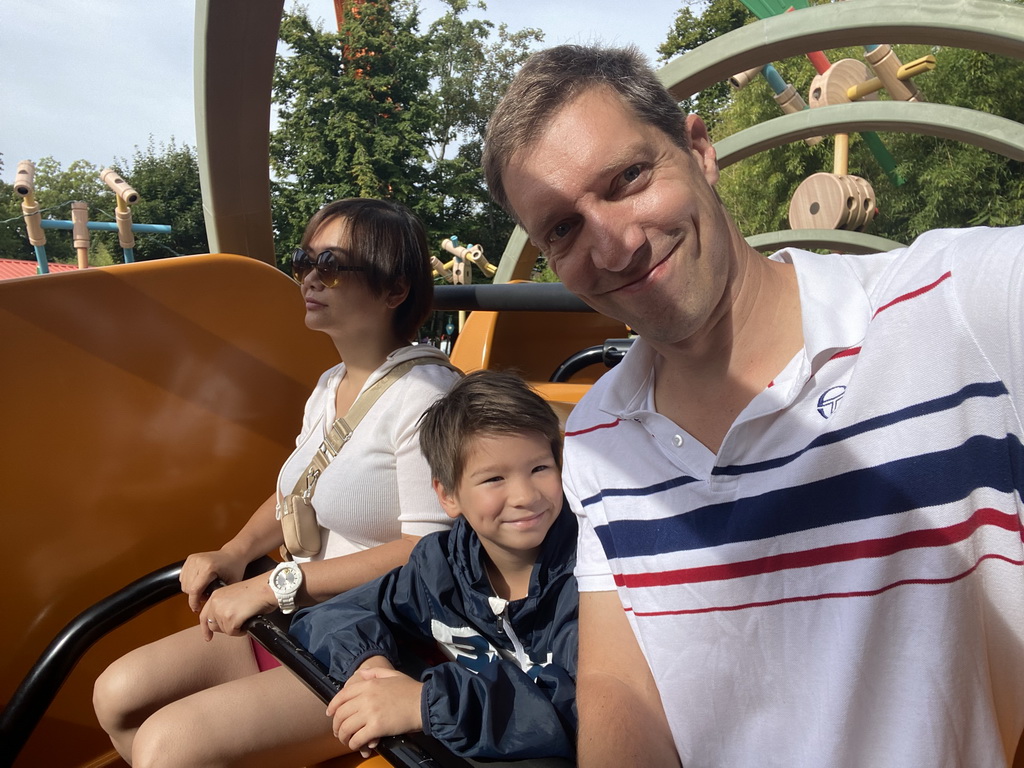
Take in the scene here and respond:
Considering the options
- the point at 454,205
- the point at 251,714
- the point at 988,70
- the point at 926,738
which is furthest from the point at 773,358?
the point at 454,205

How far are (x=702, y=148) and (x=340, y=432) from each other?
0.93m

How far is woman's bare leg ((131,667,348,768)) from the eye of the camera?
128cm

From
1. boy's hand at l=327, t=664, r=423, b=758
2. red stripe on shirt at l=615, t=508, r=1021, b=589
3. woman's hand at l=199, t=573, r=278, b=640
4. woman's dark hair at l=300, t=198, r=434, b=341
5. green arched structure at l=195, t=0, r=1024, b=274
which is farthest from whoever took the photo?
green arched structure at l=195, t=0, r=1024, b=274

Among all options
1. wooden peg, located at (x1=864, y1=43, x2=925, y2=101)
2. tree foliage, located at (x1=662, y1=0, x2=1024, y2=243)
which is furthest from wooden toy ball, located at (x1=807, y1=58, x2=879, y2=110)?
tree foliage, located at (x1=662, y1=0, x2=1024, y2=243)

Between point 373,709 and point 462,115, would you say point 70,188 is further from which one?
point 373,709

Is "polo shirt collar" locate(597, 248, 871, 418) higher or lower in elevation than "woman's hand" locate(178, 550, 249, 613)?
higher

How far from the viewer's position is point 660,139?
96cm

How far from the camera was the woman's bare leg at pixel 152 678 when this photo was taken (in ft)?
4.99

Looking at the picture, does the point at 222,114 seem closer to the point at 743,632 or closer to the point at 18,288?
the point at 18,288

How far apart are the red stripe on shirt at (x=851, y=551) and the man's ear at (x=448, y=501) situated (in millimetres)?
527

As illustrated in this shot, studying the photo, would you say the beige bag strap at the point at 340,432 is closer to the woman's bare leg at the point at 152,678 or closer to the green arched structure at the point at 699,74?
the woman's bare leg at the point at 152,678

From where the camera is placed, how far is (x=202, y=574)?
1.64m

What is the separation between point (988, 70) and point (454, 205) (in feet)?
43.8

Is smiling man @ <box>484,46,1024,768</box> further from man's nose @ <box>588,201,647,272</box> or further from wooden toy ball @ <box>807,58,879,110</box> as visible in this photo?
wooden toy ball @ <box>807,58,879,110</box>
